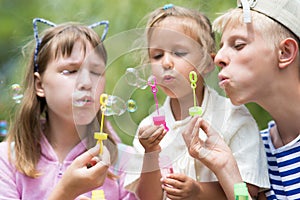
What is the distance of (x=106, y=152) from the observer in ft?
4.62

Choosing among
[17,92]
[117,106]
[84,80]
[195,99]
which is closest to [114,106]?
[117,106]

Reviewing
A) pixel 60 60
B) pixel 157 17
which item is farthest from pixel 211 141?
pixel 60 60

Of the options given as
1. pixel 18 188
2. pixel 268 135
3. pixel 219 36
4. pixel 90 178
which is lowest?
pixel 18 188

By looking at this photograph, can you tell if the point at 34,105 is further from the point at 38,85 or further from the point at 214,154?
the point at 214,154

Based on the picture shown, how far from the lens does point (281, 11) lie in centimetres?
144

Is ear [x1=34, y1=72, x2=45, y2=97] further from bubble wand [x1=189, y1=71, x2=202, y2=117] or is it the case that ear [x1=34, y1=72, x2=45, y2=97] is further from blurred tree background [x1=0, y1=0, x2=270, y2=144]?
bubble wand [x1=189, y1=71, x2=202, y2=117]

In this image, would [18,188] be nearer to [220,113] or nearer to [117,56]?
[117,56]

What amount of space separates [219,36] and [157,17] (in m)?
0.19

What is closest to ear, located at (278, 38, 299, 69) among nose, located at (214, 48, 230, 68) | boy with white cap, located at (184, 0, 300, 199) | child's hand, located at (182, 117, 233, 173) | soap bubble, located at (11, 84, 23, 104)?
boy with white cap, located at (184, 0, 300, 199)

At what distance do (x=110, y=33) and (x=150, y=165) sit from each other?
3.61ft

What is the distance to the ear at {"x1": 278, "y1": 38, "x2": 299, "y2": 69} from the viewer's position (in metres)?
1.44

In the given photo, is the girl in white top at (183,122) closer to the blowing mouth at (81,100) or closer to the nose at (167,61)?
the nose at (167,61)

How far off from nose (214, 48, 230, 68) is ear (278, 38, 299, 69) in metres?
0.15

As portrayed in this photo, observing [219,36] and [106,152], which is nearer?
[106,152]
